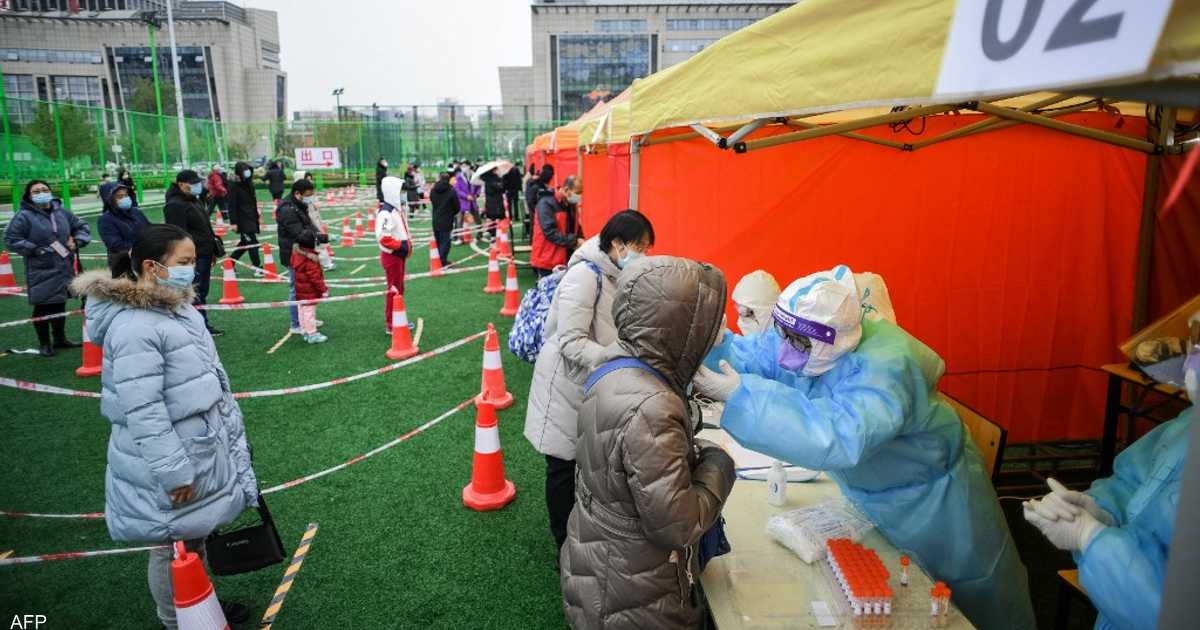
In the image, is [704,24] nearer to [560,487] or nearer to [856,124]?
[856,124]

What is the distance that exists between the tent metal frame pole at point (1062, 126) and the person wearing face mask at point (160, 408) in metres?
3.47

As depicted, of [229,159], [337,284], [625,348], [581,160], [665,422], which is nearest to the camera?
[665,422]

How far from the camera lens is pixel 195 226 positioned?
7.79 meters

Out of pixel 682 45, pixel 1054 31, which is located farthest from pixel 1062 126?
pixel 682 45

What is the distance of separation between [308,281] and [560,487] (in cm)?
561

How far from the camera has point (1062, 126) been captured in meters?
2.99

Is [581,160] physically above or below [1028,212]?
above

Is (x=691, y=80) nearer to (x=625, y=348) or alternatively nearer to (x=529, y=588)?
(x=625, y=348)

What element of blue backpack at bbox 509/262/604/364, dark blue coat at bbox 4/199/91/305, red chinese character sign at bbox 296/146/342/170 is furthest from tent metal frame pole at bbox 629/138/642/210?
red chinese character sign at bbox 296/146/342/170

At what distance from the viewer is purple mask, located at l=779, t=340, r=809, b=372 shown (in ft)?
7.82

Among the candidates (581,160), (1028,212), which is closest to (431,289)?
(581,160)

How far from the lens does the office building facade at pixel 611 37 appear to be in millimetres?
79250

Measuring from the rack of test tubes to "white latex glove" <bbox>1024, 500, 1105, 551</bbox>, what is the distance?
348 millimetres

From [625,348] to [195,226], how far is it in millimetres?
8031
